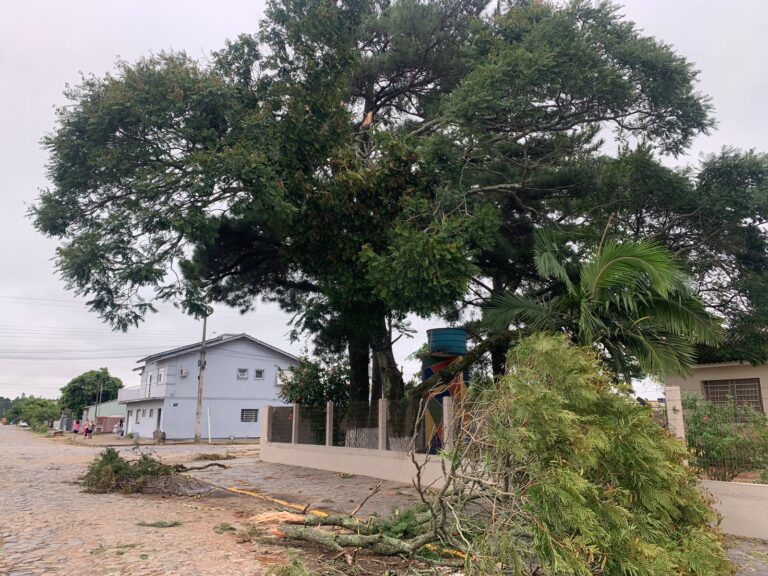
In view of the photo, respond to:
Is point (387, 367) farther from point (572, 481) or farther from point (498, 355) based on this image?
point (572, 481)

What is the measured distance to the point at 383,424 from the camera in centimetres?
1313

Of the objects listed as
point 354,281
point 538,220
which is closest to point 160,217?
point 354,281

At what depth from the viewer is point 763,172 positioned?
35.8 ft

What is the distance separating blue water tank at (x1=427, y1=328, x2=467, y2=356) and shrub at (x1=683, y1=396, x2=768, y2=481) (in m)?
5.94

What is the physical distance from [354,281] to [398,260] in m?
1.80

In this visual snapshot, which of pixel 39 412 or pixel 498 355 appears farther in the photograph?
pixel 39 412

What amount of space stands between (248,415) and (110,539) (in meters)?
34.4

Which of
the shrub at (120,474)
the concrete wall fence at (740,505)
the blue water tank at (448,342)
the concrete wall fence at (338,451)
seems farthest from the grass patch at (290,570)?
the blue water tank at (448,342)

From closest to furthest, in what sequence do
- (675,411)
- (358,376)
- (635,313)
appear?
(675,411), (635,313), (358,376)

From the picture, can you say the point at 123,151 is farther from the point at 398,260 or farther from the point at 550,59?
the point at 550,59

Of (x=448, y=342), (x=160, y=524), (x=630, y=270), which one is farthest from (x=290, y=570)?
(x=448, y=342)

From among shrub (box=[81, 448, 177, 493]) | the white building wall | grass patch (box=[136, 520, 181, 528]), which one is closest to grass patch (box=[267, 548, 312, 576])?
grass patch (box=[136, 520, 181, 528])

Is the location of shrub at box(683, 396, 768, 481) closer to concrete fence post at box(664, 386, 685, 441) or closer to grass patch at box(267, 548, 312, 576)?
concrete fence post at box(664, 386, 685, 441)

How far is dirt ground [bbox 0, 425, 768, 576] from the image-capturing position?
5676 millimetres
